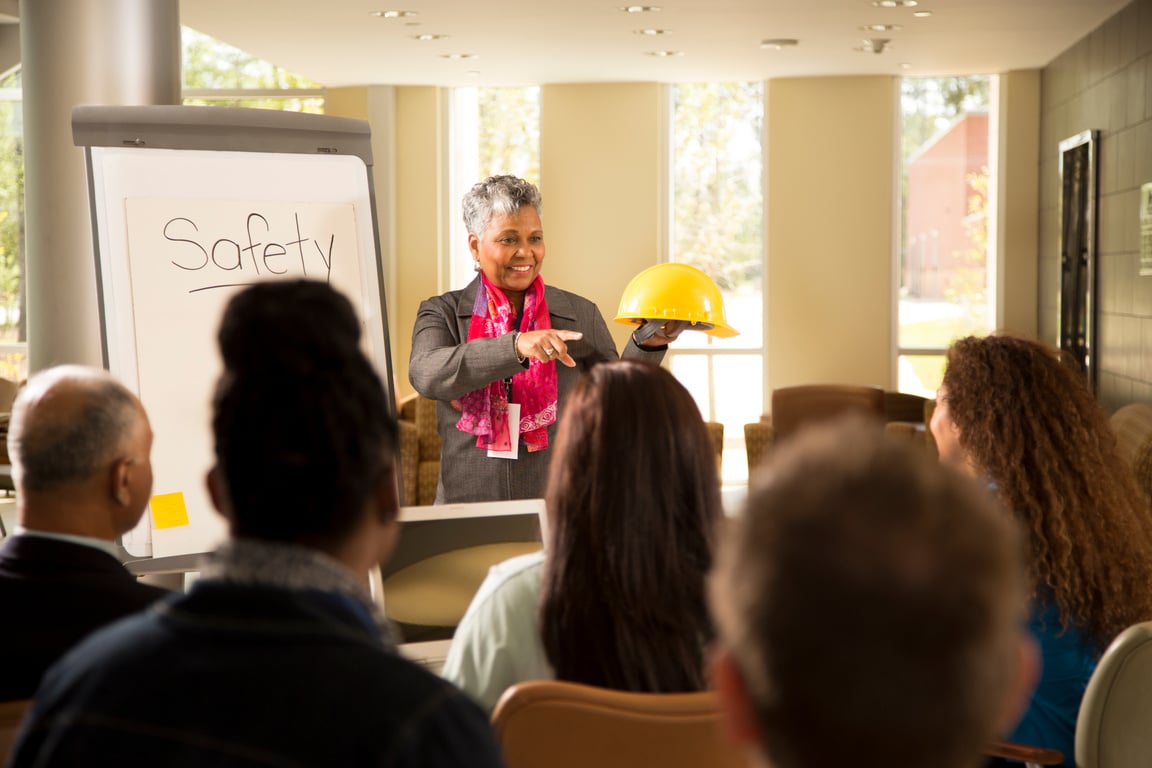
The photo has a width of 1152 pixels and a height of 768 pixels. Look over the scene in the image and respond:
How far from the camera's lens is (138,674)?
0.76 metres

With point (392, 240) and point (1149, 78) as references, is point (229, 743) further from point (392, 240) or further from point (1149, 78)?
point (392, 240)

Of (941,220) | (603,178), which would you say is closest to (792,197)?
(941,220)

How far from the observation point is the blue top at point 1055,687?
1.91 metres

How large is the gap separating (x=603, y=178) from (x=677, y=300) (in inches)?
240

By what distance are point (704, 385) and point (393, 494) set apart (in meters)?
7.91

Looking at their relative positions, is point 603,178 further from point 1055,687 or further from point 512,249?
point 1055,687

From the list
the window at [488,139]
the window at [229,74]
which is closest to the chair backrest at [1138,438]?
the window at [488,139]

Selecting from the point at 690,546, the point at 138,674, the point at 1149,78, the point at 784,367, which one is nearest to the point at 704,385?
the point at 784,367

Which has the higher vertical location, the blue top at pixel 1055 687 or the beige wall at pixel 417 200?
the beige wall at pixel 417 200

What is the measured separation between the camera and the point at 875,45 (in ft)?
22.7

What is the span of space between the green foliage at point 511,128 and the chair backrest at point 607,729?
7.74 m

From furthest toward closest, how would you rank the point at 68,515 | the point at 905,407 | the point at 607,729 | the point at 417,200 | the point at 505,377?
the point at 417,200, the point at 905,407, the point at 505,377, the point at 68,515, the point at 607,729

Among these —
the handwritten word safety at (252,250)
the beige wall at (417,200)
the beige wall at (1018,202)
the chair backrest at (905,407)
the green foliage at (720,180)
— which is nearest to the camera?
the handwritten word safety at (252,250)

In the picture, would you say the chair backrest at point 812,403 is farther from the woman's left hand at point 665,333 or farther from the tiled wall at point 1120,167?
the woman's left hand at point 665,333
